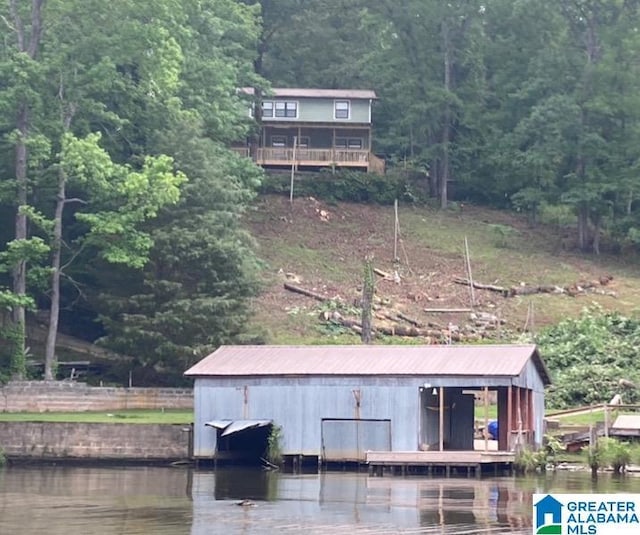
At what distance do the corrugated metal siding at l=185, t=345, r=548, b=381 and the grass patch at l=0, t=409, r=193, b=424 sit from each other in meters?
3.55

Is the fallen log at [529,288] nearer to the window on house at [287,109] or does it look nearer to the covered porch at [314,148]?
the covered porch at [314,148]

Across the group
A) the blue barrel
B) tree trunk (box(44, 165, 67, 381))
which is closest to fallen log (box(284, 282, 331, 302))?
tree trunk (box(44, 165, 67, 381))

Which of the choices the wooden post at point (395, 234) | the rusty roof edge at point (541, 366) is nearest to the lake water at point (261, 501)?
the rusty roof edge at point (541, 366)

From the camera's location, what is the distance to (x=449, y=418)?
166 feet

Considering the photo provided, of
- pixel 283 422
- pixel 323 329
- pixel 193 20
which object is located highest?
pixel 193 20

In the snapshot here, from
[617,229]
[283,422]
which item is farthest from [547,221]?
[283,422]

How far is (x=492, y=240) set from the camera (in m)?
83.8

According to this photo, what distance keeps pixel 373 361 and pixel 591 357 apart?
15.0 metres

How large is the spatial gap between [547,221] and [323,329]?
26472 mm

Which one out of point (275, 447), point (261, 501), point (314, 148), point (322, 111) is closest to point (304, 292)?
point (314, 148)

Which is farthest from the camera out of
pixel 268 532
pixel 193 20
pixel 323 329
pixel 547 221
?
pixel 547 221

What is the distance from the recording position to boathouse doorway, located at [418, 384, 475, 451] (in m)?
48.4

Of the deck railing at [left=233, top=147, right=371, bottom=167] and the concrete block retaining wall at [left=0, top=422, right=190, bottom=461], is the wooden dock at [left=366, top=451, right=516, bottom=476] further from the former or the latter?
the deck railing at [left=233, top=147, right=371, bottom=167]

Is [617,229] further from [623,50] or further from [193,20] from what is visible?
[193,20]
